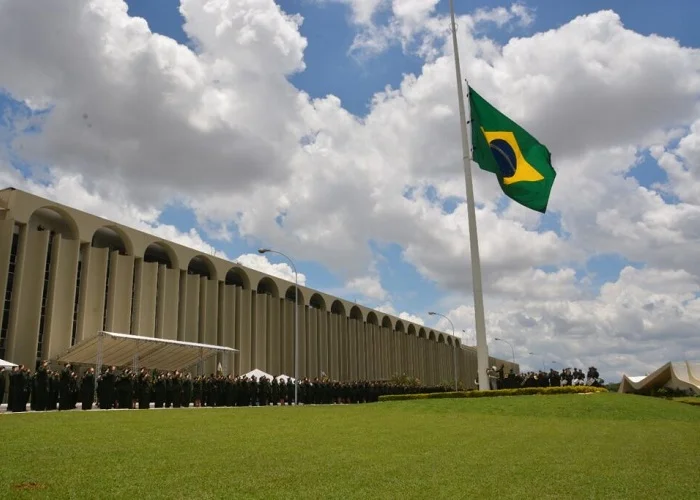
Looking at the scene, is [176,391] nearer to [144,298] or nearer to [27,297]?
[27,297]

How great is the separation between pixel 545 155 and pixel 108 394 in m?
18.9

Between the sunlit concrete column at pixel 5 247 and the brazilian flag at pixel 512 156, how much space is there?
2182 cm

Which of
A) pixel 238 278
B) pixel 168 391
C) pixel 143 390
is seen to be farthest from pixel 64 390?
pixel 238 278

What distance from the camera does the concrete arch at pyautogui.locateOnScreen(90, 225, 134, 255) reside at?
35844 millimetres

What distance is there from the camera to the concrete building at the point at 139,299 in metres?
29.6

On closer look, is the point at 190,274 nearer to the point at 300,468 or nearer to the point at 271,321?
the point at 271,321

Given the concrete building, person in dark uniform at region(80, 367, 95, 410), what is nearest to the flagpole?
person in dark uniform at region(80, 367, 95, 410)

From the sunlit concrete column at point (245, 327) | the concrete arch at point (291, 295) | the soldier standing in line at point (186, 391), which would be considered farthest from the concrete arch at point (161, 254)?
the concrete arch at point (291, 295)

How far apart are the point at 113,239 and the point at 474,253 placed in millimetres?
23183

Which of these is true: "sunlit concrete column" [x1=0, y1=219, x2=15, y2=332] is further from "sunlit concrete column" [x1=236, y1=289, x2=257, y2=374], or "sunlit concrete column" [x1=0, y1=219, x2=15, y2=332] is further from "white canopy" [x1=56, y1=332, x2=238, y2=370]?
"sunlit concrete column" [x1=236, y1=289, x2=257, y2=374]

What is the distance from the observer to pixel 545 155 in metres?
24.8

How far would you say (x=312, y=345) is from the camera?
2186 inches

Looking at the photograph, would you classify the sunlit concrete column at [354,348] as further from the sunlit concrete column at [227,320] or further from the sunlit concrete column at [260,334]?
the sunlit concrete column at [227,320]

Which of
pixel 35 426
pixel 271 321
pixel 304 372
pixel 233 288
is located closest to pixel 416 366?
pixel 304 372
